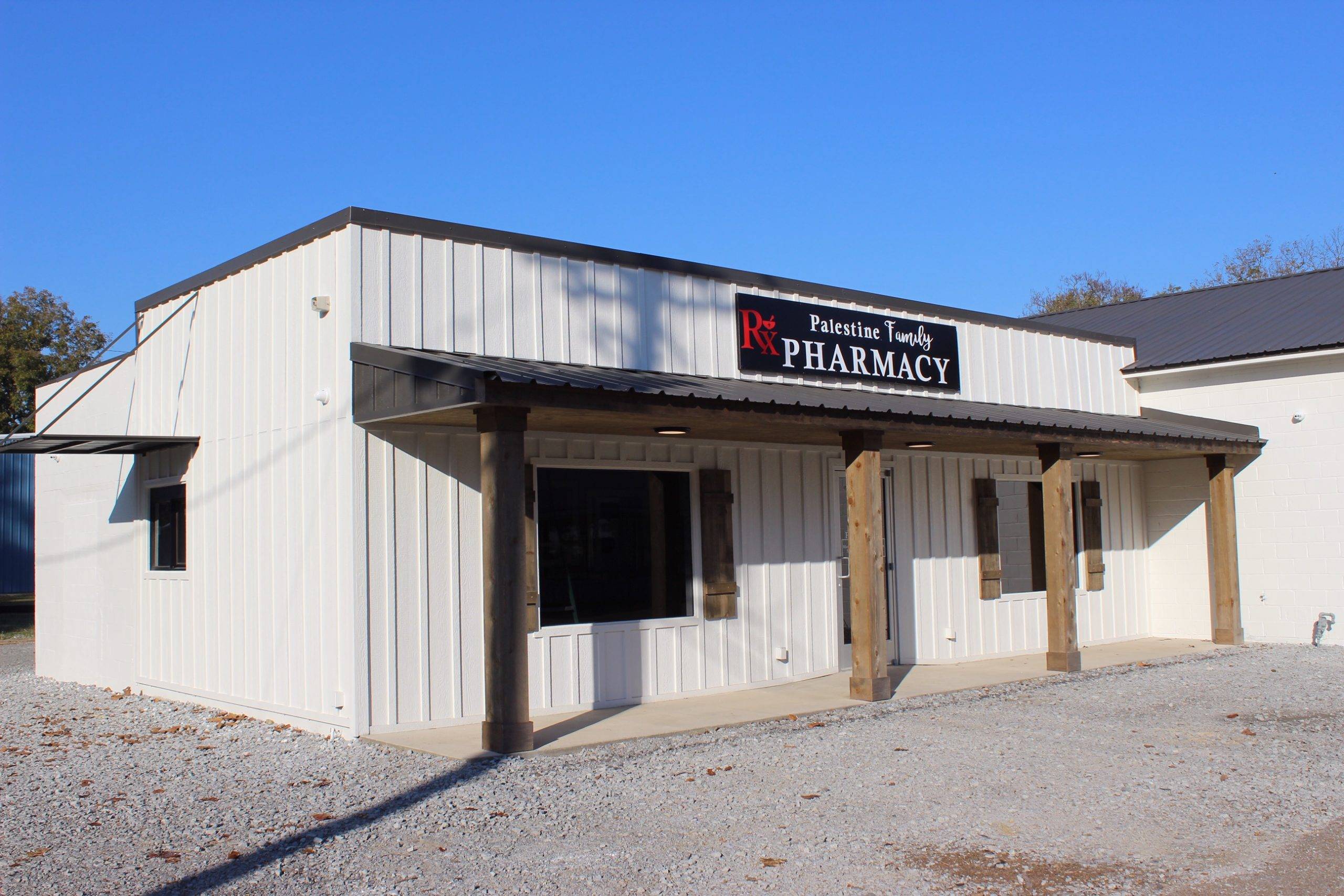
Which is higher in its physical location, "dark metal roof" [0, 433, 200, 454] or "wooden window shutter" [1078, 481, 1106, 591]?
"dark metal roof" [0, 433, 200, 454]

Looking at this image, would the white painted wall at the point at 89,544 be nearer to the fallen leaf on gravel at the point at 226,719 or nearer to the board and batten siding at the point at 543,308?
the fallen leaf on gravel at the point at 226,719

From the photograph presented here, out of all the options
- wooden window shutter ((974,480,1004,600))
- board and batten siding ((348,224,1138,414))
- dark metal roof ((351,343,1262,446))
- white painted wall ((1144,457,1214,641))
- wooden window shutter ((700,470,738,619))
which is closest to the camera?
dark metal roof ((351,343,1262,446))

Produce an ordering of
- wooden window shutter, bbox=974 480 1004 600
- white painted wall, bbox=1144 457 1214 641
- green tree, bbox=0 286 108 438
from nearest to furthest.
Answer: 1. wooden window shutter, bbox=974 480 1004 600
2. white painted wall, bbox=1144 457 1214 641
3. green tree, bbox=0 286 108 438

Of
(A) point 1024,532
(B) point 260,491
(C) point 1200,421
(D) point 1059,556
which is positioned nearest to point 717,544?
(D) point 1059,556

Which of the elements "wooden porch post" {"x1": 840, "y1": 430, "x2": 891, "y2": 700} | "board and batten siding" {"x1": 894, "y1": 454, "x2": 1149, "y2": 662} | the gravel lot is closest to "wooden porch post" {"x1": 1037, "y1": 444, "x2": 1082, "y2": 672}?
"board and batten siding" {"x1": 894, "y1": 454, "x2": 1149, "y2": 662}

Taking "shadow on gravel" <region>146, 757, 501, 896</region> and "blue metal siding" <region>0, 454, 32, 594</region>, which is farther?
"blue metal siding" <region>0, 454, 32, 594</region>

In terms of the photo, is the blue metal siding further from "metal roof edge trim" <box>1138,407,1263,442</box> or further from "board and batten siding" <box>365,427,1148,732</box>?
"metal roof edge trim" <box>1138,407,1263,442</box>

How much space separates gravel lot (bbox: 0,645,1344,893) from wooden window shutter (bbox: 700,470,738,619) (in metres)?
1.54

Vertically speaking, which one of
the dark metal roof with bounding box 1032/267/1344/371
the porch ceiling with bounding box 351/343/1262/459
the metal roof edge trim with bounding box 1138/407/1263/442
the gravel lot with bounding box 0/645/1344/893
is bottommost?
the gravel lot with bounding box 0/645/1344/893

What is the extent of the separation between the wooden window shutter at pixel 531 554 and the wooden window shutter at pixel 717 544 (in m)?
1.65

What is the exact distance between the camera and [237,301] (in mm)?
9484

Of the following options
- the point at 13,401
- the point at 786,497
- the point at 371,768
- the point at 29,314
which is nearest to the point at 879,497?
the point at 786,497

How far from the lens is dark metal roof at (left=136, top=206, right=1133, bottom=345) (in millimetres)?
8336

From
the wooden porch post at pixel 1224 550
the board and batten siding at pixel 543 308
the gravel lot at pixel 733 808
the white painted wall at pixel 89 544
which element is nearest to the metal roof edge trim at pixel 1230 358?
the wooden porch post at pixel 1224 550
